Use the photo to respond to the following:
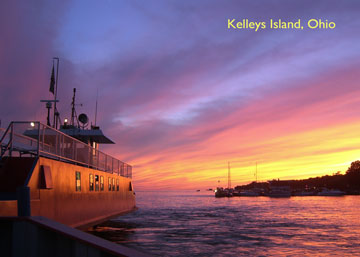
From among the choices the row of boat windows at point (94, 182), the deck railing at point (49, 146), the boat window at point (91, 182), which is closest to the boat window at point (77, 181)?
the row of boat windows at point (94, 182)

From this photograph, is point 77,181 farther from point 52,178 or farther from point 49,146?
point 52,178

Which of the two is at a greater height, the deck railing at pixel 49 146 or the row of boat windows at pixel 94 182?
the deck railing at pixel 49 146

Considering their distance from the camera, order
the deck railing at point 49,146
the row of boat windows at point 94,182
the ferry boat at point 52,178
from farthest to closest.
A: the row of boat windows at point 94,182
the deck railing at point 49,146
the ferry boat at point 52,178

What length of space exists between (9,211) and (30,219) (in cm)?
276

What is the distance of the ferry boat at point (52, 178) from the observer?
13.4m

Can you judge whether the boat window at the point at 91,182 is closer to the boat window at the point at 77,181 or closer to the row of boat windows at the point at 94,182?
the row of boat windows at the point at 94,182

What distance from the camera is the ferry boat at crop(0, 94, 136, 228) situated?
13438mm

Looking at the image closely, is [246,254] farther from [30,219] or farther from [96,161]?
[30,219]

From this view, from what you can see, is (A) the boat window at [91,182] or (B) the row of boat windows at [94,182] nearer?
(B) the row of boat windows at [94,182]

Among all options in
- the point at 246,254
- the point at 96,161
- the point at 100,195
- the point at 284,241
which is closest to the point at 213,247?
the point at 246,254

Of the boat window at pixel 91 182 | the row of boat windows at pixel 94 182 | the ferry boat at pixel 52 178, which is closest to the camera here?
the ferry boat at pixel 52 178

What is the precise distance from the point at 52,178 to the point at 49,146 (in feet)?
6.88

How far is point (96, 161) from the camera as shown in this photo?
25.6m

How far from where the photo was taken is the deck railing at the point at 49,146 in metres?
14.7
